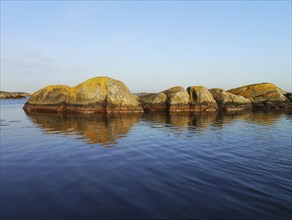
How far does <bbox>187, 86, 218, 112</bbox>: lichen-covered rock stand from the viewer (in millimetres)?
41344

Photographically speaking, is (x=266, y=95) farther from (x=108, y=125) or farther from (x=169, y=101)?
(x=108, y=125)

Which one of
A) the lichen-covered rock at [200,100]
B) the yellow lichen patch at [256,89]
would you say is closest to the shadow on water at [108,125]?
the lichen-covered rock at [200,100]

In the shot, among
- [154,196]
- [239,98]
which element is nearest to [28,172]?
[154,196]

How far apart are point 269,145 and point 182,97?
89.2ft

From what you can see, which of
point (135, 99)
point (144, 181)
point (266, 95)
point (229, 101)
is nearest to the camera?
point (144, 181)

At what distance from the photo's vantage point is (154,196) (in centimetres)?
650

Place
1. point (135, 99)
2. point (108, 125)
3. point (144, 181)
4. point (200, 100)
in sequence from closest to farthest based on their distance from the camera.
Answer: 1. point (144, 181)
2. point (108, 125)
3. point (135, 99)
4. point (200, 100)

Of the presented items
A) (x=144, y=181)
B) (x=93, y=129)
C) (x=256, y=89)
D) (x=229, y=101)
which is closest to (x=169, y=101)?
(x=229, y=101)

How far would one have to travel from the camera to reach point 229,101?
4434 centimetres

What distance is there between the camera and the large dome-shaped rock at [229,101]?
44094 millimetres

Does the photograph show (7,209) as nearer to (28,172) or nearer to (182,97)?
(28,172)

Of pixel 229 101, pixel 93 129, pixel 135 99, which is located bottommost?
pixel 93 129

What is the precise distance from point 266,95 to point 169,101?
24.1 metres

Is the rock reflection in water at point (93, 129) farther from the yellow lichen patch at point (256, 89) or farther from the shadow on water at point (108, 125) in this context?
the yellow lichen patch at point (256, 89)
